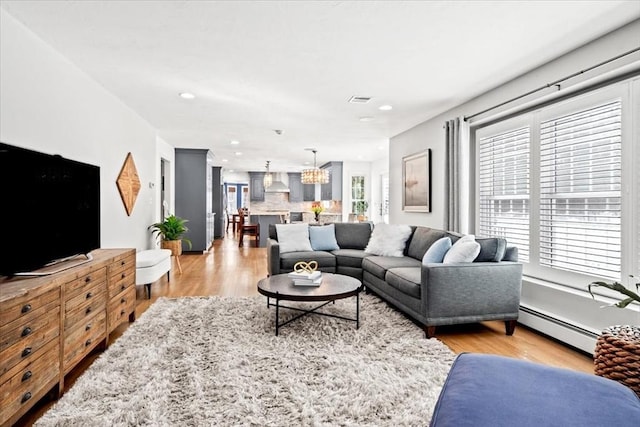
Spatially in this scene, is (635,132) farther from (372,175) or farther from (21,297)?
(372,175)

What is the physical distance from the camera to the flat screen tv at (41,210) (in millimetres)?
2059

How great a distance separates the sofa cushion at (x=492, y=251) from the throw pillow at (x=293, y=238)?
8.43 ft

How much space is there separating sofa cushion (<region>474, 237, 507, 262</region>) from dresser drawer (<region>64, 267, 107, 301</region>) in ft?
10.3

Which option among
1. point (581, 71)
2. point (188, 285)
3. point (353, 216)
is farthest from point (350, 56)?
point (353, 216)

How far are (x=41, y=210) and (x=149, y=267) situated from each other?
2140 mm

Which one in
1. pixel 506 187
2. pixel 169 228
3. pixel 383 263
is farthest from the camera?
pixel 169 228

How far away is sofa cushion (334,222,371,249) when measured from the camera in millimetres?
5715

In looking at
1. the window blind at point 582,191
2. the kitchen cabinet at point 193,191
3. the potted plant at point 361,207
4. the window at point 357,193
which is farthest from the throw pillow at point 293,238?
the window at point 357,193

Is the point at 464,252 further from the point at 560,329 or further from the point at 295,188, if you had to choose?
the point at 295,188

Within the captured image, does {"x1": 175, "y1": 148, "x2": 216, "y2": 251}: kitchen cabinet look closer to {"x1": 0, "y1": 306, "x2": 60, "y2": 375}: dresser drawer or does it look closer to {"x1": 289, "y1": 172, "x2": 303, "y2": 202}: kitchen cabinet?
{"x1": 289, "y1": 172, "x2": 303, "y2": 202}: kitchen cabinet

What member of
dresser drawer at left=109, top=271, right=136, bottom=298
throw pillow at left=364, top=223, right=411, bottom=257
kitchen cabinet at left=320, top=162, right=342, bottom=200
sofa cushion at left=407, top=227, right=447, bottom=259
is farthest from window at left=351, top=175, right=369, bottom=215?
dresser drawer at left=109, top=271, right=136, bottom=298

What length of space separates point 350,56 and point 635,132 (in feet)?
7.24

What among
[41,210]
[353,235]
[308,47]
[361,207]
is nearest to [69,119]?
[41,210]

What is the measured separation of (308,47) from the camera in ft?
9.91
